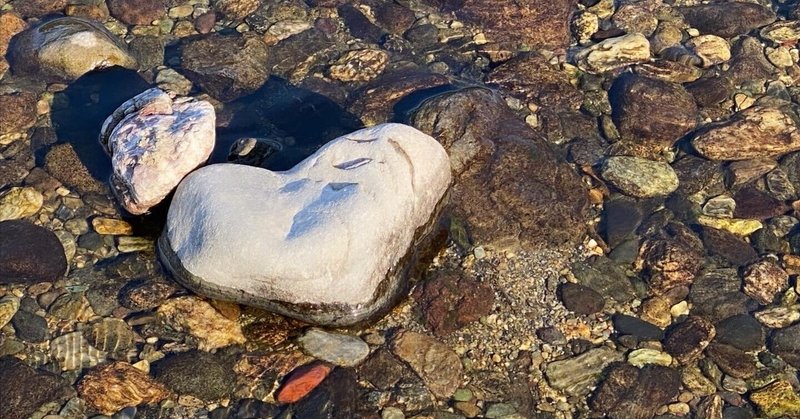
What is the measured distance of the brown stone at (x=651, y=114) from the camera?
7.30m

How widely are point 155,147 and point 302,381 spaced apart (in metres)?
2.08

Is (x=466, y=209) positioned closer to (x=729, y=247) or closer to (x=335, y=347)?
(x=335, y=347)

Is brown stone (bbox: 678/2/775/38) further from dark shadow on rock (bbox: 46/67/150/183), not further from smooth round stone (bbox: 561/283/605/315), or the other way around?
dark shadow on rock (bbox: 46/67/150/183)

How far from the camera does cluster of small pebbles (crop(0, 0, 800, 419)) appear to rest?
5.43 meters

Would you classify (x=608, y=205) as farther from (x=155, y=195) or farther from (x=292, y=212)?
(x=155, y=195)

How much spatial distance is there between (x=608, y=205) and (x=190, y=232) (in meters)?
3.40

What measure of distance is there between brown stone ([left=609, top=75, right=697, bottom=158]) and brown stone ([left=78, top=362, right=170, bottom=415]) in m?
4.50

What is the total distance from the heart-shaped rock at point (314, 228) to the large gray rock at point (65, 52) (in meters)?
2.47

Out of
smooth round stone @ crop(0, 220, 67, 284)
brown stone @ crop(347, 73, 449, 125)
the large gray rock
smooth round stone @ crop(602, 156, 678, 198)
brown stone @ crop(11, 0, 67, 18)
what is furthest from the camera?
brown stone @ crop(11, 0, 67, 18)

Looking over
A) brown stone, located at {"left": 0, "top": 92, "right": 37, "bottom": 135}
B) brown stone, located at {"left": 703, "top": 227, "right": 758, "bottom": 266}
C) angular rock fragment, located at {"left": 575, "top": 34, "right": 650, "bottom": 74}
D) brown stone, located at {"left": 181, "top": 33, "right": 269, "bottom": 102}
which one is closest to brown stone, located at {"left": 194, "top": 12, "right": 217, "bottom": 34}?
brown stone, located at {"left": 181, "top": 33, "right": 269, "bottom": 102}

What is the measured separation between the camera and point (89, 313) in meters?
5.73

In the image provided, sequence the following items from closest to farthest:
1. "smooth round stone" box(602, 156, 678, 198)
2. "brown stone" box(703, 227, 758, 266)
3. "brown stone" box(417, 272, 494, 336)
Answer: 1. "brown stone" box(417, 272, 494, 336)
2. "brown stone" box(703, 227, 758, 266)
3. "smooth round stone" box(602, 156, 678, 198)

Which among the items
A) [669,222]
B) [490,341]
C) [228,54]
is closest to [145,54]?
[228,54]

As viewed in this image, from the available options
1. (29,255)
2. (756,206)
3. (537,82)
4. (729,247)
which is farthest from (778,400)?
(29,255)
